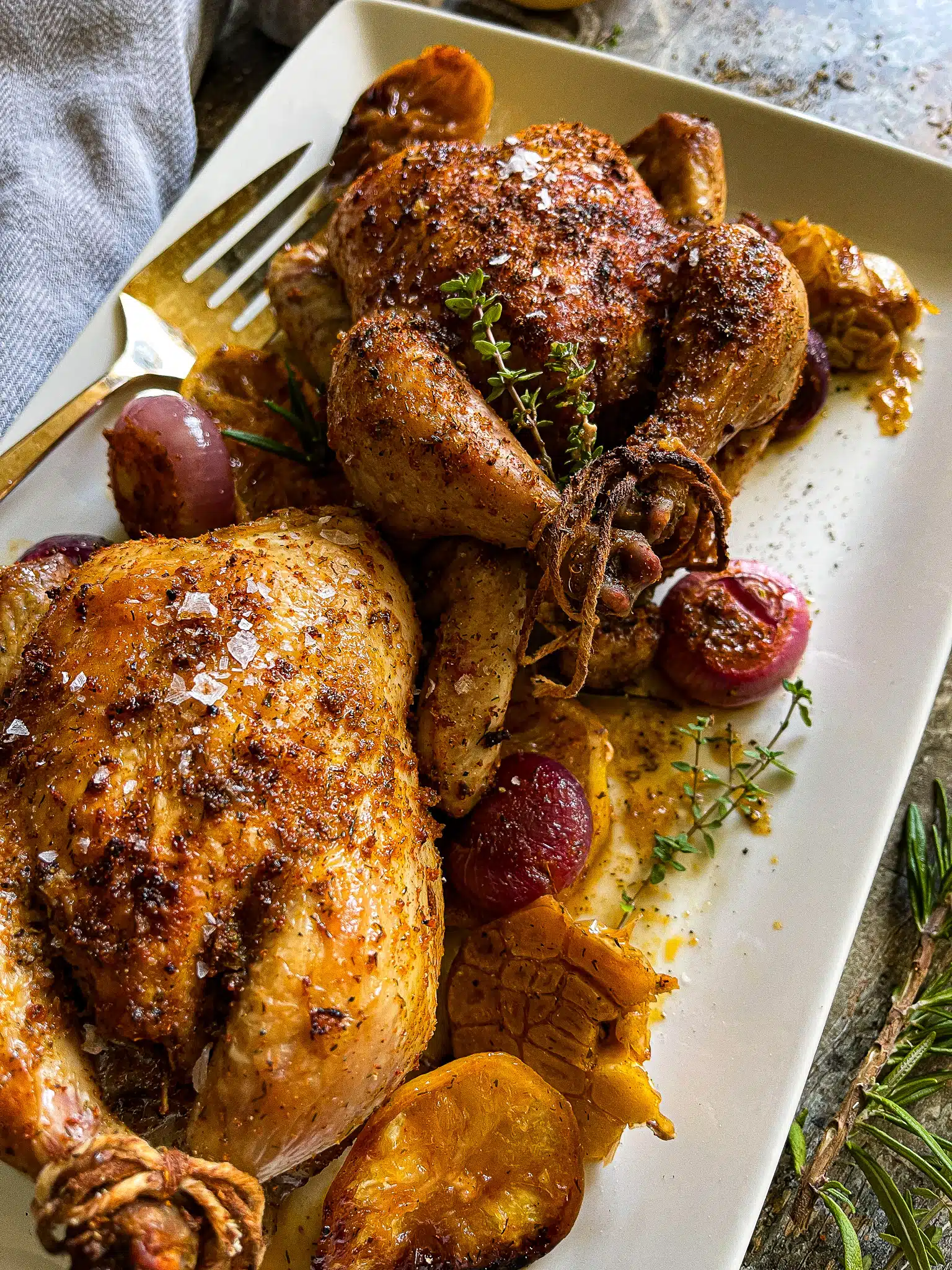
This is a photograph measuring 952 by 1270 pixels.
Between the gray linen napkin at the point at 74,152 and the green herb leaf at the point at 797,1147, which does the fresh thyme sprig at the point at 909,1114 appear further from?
the gray linen napkin at the point at 74,152

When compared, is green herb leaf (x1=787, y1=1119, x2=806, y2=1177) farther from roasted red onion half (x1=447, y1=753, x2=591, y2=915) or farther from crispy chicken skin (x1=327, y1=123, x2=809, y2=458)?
crispy chicken skin (x1=327, y1=123, x2=809, y2=458)

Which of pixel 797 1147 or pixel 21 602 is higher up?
pixel 21 602

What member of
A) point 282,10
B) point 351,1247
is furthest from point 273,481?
point 282,10

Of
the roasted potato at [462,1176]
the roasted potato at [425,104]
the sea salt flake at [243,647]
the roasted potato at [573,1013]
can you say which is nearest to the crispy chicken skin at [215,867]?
the sea salt flake at [243,647]

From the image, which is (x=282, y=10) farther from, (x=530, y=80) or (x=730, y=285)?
(x=730, y=285)

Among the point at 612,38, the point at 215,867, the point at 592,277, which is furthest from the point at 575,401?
the point at 612,38

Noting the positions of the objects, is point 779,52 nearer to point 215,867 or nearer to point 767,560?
point 767,560
